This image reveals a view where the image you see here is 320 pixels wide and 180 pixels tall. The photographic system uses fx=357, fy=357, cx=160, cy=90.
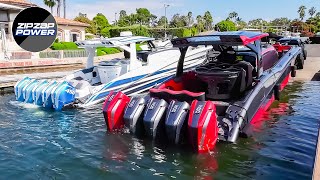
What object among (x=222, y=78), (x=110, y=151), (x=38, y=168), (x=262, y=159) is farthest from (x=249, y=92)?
(x=38, y=168)

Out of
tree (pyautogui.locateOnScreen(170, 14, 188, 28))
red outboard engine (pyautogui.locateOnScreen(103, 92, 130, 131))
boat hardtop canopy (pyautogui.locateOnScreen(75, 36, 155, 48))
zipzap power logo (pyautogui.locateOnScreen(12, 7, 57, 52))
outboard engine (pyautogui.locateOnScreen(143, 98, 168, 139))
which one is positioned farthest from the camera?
tree (pyautogui.locateOnScreen(170, 14, 188, 28))

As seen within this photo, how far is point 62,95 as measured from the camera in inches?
385

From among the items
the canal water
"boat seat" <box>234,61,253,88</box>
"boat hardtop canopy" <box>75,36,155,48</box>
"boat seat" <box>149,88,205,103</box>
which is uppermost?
"boat hardtop canopy" <box>75,36,155,48</box>

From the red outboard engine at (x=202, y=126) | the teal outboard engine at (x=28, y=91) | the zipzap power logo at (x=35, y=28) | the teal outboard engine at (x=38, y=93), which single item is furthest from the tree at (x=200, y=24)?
the red outboard engine at (x=202, y=126)

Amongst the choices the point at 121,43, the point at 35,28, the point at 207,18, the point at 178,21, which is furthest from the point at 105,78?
the point at 207,18

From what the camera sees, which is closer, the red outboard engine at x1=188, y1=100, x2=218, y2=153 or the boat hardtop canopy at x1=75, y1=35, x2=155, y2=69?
the red outboard engine at x1=188, y1=100, x2=218, y2=153

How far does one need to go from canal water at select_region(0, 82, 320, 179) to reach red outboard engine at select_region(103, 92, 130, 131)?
20 cm

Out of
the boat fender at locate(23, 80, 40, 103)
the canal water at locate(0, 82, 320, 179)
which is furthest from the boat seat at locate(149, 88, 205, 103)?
the boat fender at locate(23, 80, 40, 103)

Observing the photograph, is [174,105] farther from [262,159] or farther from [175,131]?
[262,159]

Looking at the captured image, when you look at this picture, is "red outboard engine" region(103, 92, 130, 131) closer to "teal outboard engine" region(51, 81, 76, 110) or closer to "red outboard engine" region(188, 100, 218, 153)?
"red outboard engine" region(188, 100, 218, 153)

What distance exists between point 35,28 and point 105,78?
10901 mm

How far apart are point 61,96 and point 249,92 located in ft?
17.1

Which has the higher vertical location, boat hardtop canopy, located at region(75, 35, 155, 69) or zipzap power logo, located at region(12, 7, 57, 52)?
zipzap power logo, located at region(12, 7, 57, 52)

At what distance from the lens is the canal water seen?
5254 mm
